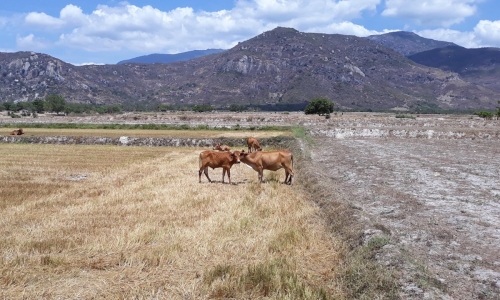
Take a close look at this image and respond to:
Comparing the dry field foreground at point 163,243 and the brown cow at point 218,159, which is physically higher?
the brown cow at point 218,159

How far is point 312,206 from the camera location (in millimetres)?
13500

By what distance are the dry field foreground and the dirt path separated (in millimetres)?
1472

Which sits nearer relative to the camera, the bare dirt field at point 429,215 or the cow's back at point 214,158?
the bare dirt field at point 429,215

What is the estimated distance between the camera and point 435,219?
436 inches

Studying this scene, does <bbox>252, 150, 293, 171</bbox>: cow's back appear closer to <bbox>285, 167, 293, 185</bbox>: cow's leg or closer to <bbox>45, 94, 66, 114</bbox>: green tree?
<bbox>285, 167, 293, 185</bbox>: cow's leg

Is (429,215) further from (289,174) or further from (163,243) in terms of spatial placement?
(163,243)

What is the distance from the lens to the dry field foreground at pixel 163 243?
7.38 m

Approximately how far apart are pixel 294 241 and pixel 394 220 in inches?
128

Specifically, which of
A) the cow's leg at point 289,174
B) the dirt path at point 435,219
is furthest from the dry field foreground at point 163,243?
the dirt path at point 435,219

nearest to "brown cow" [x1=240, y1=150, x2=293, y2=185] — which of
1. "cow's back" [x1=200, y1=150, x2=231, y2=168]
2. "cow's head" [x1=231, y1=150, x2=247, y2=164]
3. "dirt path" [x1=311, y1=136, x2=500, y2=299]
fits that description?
"cow's head" [x1=231, y1=150, x2=247, y2=164]

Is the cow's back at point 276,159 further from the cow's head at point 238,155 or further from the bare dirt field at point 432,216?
the bare dirt field at point 432,216

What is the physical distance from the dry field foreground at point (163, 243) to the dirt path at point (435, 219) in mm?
1472

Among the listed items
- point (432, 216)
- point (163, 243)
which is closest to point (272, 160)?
point (432, 216)

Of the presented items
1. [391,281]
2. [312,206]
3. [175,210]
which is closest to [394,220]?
[312,206]
